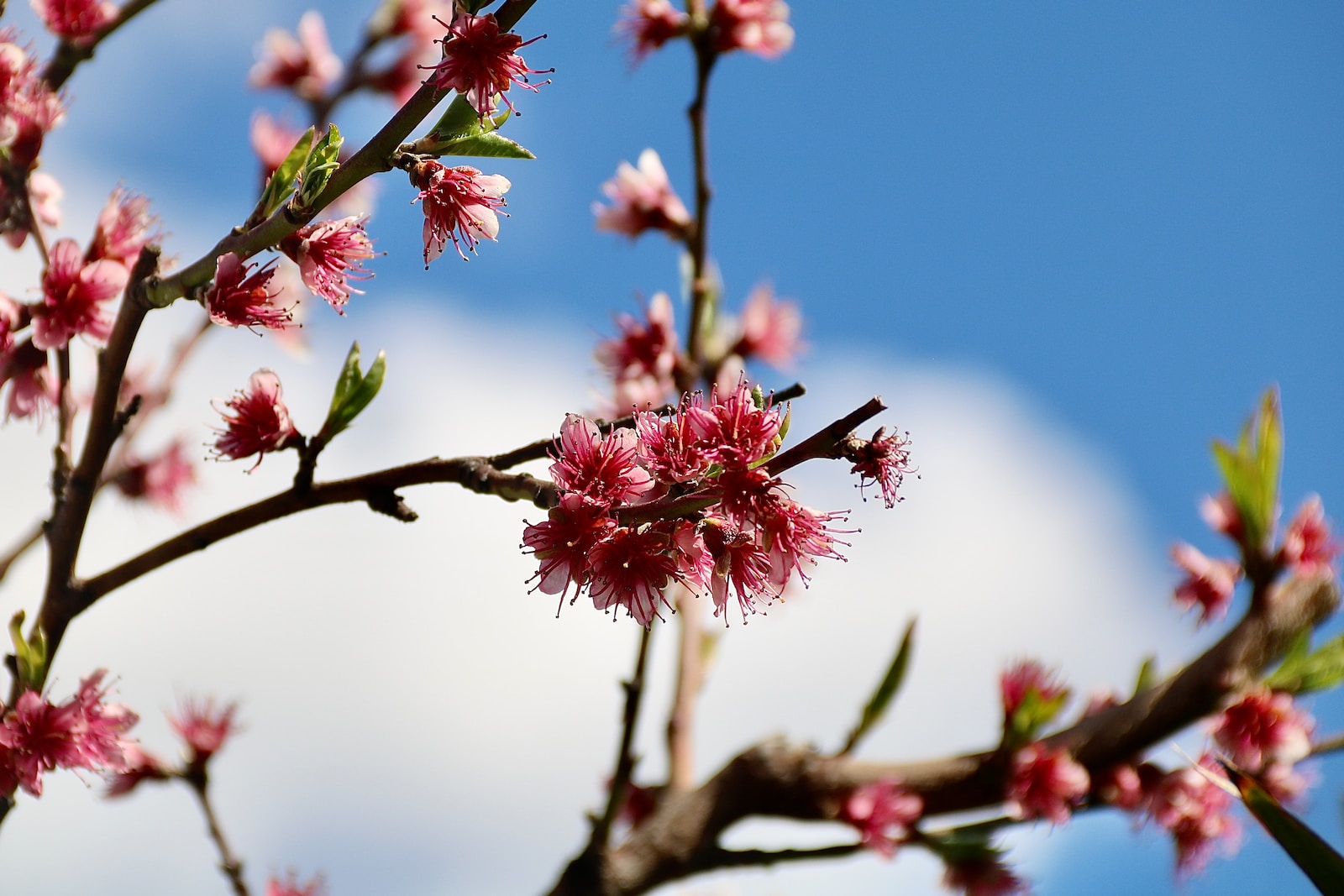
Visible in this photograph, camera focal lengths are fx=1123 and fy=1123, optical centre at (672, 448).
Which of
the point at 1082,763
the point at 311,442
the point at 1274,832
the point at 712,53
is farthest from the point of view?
the point at 712,53

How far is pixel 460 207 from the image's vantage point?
141cm

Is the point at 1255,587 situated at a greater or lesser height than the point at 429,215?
lesser

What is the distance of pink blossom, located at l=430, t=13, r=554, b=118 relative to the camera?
1246 millimetres

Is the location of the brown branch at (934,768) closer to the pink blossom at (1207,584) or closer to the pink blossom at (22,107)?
the pink blossom at (1207,584)

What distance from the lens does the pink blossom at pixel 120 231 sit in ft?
5.72

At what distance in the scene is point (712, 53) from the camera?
2.80 metres

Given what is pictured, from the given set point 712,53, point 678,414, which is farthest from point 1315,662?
point 712,53

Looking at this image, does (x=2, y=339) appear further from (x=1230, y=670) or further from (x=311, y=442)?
(x=1230, y=670)

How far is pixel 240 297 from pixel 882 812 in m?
1.66

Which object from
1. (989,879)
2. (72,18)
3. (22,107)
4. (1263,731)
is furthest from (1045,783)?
(72,18)

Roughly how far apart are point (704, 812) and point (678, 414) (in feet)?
4.70

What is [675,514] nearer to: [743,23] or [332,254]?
[332,254]

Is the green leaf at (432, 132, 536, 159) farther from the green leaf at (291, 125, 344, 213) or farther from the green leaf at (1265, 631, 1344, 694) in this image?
the green leaf at (1265, 631, 1344, 694)

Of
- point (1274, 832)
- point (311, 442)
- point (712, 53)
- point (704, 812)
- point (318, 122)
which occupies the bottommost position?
point (1274, 832)
